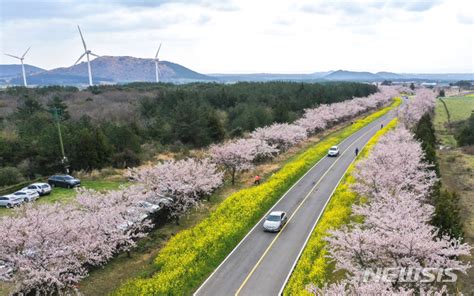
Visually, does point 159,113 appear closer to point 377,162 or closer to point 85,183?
point 85,183

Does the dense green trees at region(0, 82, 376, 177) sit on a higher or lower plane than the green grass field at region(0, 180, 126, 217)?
higher

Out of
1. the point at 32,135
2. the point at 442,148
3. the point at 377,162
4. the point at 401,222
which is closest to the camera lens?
the point at 401,222

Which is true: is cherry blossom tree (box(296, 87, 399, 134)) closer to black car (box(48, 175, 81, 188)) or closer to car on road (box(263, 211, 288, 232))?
car on road (box(263, 211, 288, 232))

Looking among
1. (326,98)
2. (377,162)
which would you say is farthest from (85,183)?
(326,98)

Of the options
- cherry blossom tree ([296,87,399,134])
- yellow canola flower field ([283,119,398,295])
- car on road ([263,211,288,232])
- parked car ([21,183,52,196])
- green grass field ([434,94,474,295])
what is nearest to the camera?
yellow canola flower field ([283,119,398,295])

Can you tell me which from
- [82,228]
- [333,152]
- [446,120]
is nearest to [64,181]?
[82,228]

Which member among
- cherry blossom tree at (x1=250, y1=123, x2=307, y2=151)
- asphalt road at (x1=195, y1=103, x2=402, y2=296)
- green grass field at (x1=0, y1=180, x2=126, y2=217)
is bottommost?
green grass field at (x1=0, y1=180, x2=126, y2=217)

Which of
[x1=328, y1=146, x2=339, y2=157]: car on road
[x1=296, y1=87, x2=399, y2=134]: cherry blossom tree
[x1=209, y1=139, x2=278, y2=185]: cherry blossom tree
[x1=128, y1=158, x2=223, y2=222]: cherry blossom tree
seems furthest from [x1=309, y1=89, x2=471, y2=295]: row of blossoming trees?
[x1=296, y1=87, x2=399, y2=134]: cherry blossom tree

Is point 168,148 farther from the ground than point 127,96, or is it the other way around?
point 127,96
